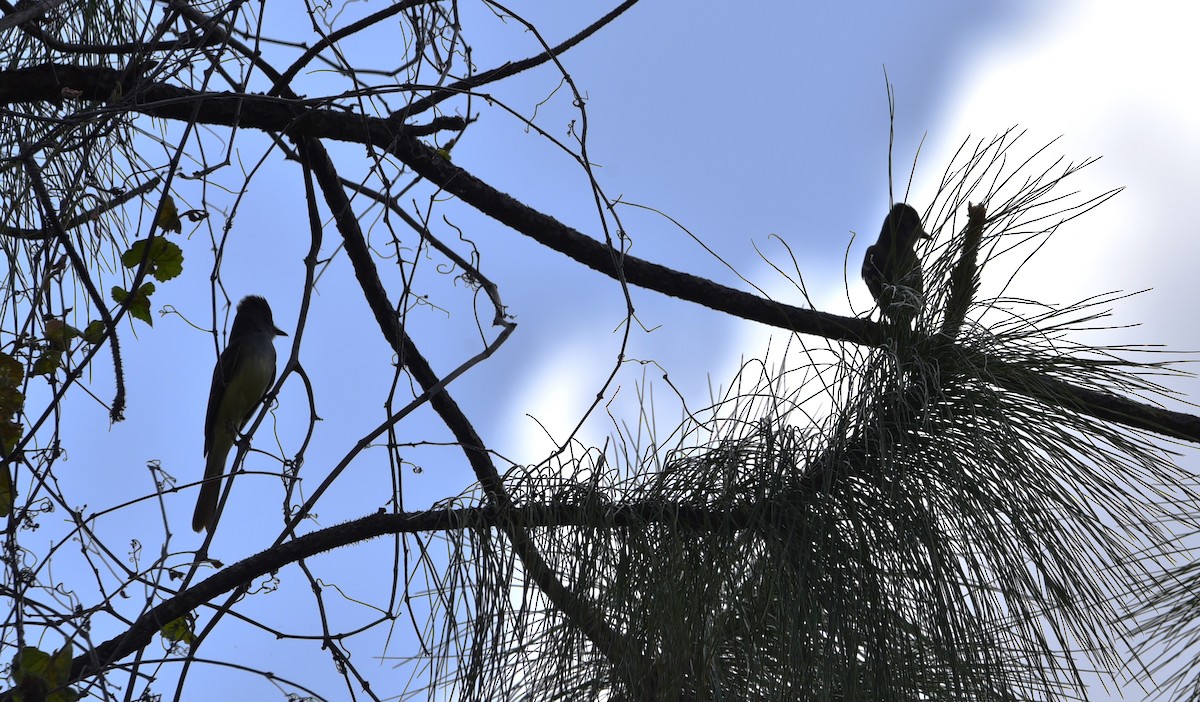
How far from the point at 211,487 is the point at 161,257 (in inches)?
72.1

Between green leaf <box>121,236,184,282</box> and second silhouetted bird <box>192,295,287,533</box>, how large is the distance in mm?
1676

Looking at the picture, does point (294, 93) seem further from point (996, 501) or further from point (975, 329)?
point (996, 501)

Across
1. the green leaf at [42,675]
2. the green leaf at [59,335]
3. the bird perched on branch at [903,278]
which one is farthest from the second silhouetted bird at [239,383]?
the bird perched on branch at [903,278]

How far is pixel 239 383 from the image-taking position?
3066mm

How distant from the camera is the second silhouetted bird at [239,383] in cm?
294

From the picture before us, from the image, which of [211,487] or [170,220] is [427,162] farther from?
[211,487]

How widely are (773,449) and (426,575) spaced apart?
1.32 ft

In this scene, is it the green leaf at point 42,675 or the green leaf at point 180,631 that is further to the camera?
the green leaf at point 180,631

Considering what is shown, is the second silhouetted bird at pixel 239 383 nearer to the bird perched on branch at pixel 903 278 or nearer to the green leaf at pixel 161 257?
the green leaf at pixel 161 257

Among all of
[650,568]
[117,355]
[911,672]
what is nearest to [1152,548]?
[911,672]

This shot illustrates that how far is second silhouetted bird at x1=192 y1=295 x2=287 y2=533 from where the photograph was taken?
294cm

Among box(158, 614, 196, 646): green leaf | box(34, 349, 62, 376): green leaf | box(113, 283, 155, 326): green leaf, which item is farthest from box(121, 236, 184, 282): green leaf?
box(158, 614, 196, 646): green leaf

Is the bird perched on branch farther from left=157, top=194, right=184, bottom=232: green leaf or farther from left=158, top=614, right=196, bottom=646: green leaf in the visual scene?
left=158, top=614, right=196, bottom=646: green leaf

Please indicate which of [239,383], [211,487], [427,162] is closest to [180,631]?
[427,162]
